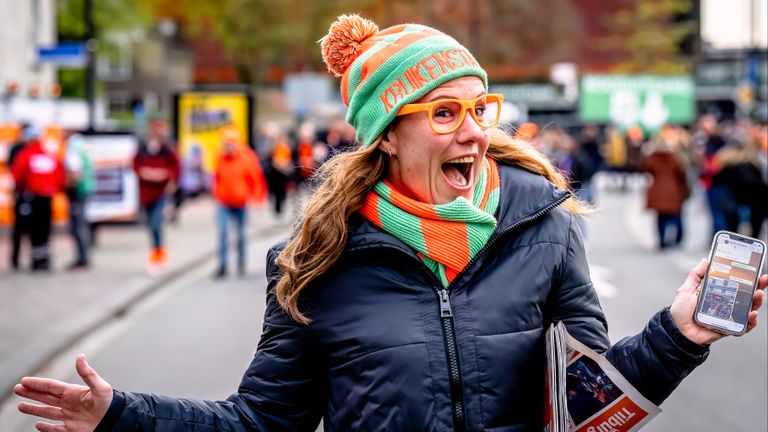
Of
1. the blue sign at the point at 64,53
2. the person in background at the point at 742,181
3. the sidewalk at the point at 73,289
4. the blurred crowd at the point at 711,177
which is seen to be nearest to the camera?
the sidewalk at the point at 73,289

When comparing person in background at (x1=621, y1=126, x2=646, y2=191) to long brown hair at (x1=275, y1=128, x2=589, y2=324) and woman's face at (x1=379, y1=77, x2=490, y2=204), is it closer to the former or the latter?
long brown hair at (x1=275, y1=128, x2=589, y2=324)

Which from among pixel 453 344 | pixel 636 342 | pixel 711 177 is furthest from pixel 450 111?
pixel 711 177

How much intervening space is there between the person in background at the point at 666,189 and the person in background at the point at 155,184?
7.23 meters

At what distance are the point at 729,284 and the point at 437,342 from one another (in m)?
0.61

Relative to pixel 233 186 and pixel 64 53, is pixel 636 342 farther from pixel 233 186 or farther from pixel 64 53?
pixel 64 53

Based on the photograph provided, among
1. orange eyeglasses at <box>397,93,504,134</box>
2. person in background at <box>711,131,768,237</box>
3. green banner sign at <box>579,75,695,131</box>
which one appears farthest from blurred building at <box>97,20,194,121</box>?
orange eyeglasses at <box>397,93,504,134</box>

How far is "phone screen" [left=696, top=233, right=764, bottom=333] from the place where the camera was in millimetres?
2432

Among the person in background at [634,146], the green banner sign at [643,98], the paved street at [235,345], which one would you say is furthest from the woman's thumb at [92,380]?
the green banner sign at [643,98]

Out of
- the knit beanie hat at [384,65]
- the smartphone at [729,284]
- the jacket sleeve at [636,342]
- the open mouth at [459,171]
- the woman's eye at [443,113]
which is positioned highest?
the knit beanie hat at [384,65]

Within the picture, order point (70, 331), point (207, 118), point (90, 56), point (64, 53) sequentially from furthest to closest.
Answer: point (207, 118)
point (90, 56)
point (64, 53)
point (70, 331)

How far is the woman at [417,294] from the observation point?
8.17 feet

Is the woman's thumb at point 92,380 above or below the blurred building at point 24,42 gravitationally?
below

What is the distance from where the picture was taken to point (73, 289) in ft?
42.8

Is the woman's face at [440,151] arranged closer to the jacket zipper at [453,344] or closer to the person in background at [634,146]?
the jacket zipper at [453,344]
